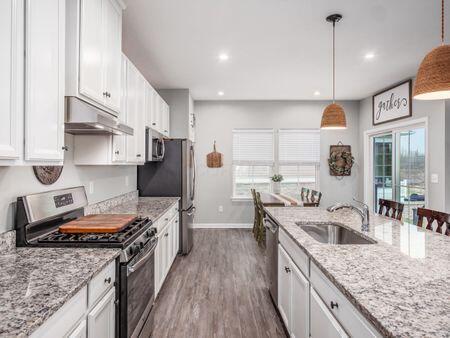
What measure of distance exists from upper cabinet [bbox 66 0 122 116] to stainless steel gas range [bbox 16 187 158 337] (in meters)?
0.76

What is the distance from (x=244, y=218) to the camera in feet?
19.7

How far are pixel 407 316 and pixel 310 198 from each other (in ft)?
13.9

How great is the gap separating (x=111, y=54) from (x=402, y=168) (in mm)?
4963

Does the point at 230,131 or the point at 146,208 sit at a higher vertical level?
the point at 230,131

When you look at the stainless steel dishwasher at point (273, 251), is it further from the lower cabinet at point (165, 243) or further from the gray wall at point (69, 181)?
the gray wall at point (69, 181)

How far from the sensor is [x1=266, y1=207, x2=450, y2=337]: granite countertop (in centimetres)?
84

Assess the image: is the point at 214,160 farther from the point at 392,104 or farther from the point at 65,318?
the point at 65,318

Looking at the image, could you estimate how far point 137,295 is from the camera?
1.80 meters

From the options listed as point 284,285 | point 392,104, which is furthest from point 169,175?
point 392,104

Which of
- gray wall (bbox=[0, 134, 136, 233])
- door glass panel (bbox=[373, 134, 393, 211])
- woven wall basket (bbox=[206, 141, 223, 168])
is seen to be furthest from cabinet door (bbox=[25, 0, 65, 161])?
door glass panel (bbox=[373, 134, 393, 211])

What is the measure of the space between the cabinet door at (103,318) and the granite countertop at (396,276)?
1099 mm

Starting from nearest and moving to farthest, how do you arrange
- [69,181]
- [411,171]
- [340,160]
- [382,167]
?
[69,181], [411,171], [382,167], [340,160]

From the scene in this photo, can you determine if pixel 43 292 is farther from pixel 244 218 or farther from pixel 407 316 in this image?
pixel 244 218

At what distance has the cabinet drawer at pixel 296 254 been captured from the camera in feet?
5.38
